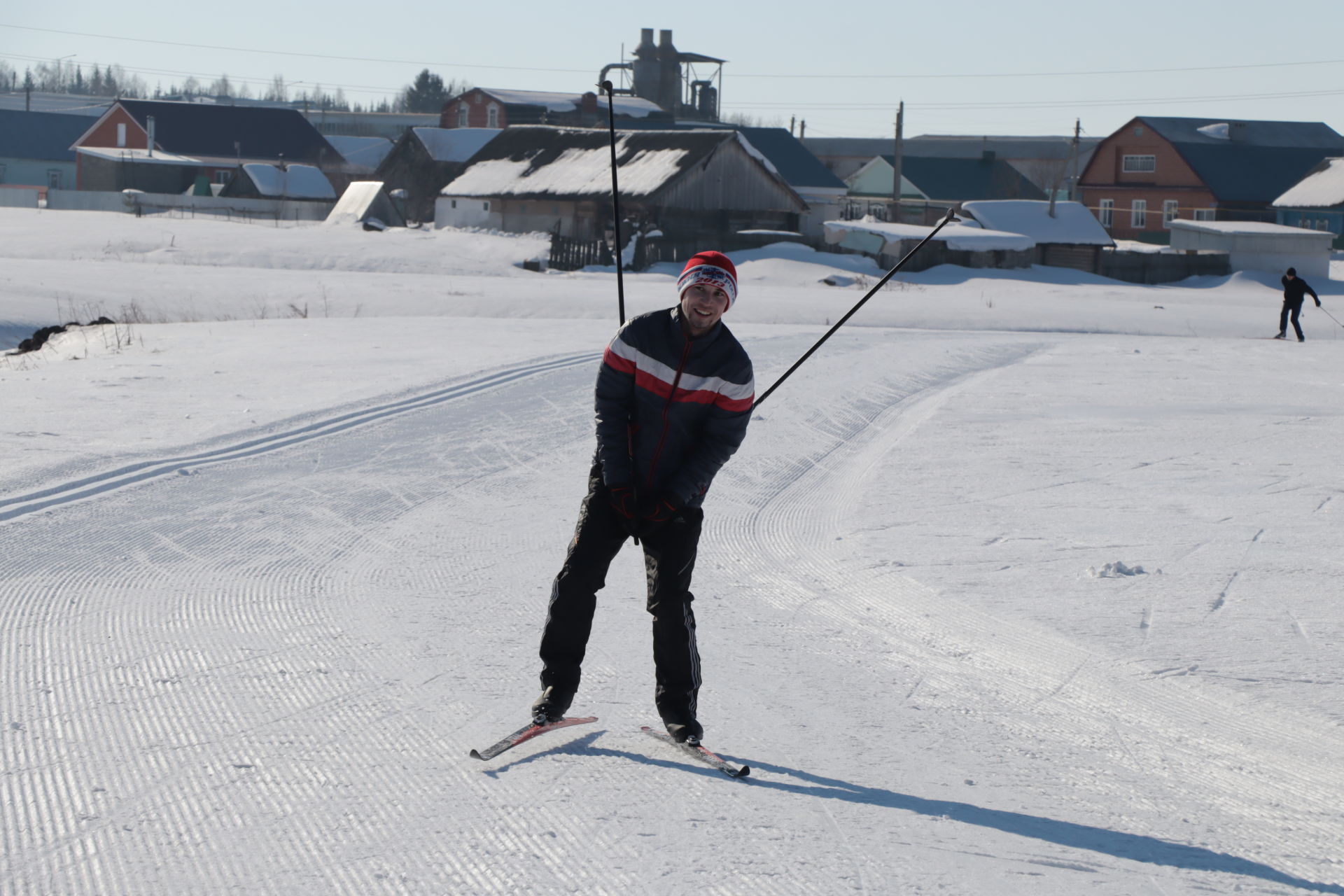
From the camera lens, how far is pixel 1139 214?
236 feet

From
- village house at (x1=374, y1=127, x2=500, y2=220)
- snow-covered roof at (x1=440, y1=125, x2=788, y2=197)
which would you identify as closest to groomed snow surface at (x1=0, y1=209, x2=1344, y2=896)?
snow-covered roof at (x1=440, y1=125, x2=788, y2=197)

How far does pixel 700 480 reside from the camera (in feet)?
13.7

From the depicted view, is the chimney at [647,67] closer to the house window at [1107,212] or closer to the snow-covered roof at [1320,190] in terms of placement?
the house window at [1107,212]

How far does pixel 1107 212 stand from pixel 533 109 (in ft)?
117

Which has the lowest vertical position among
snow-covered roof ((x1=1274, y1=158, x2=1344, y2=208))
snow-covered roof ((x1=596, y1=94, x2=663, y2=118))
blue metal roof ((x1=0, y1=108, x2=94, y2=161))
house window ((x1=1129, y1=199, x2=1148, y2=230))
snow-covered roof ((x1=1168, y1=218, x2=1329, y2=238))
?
snow-covered roof ((x1=1168, y1=218, x2=1329, y2=238))

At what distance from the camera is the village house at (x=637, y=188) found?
4841 centimetres

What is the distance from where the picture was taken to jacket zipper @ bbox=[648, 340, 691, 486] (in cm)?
413

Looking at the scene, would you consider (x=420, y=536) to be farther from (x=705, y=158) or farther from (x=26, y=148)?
(x=26, y=148)

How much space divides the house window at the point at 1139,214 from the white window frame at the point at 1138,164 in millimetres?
1629

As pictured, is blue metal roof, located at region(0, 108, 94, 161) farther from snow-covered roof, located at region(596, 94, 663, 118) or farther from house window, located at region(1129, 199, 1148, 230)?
house window, located at region(1129, 199, 1148, 230)

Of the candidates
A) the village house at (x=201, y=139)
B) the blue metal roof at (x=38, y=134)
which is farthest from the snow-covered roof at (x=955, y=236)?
the blue metal roof at (x=38, y=134)

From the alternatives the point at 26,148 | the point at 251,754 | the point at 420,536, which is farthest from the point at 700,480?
the point at 26,148

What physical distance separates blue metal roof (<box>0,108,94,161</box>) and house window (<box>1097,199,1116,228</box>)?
65.1m

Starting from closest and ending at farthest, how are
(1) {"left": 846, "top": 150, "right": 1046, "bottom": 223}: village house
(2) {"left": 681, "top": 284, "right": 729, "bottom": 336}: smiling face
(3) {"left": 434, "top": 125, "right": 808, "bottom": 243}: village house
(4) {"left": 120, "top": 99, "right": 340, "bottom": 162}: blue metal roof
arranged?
(2) {"left": 681, "top": 284, "right": 729, "bottom": 336}: smiling face < (3) {"left": 434, "top": 125, "right": 808, "bottom": 243}: village house < (4) {"left": 120, "top": 99, "right": 340, "bottom": 162}: blue metal roof < (1) {"left": 846, "top": 150, "right": 1046, "bottom": 223}: village house
